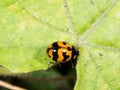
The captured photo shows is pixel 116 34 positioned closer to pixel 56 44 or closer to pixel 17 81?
pixel 56 44

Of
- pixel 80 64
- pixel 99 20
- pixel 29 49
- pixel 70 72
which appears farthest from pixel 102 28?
pixel 70 72

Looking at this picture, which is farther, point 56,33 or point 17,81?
point 17,81

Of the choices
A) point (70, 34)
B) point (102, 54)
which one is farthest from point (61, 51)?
point (102, 54)

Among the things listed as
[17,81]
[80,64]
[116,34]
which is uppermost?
[116,34]

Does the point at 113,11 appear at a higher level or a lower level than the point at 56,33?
higher

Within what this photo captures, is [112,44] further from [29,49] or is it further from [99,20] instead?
[29,49]

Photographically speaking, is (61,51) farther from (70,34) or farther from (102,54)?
(102,54)
